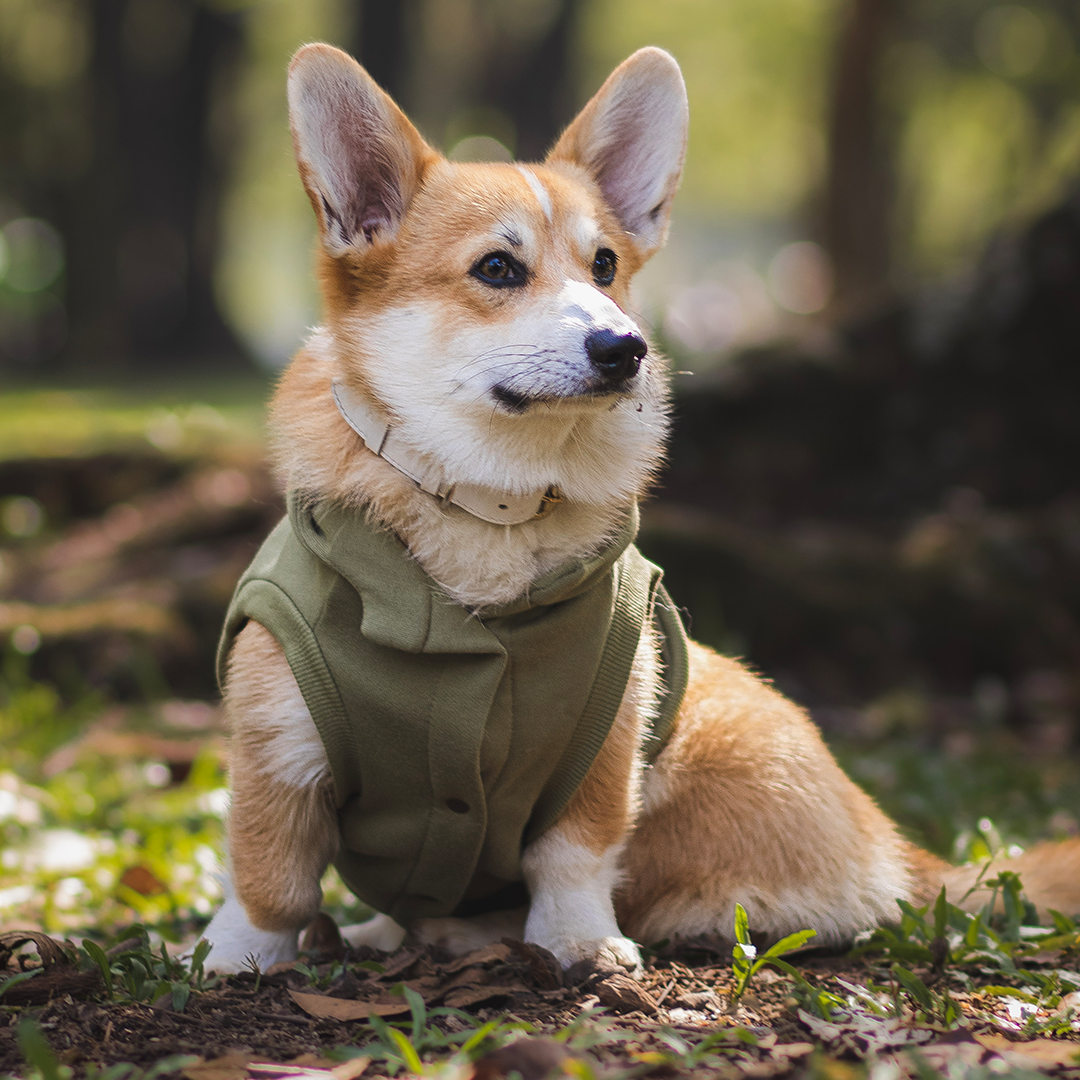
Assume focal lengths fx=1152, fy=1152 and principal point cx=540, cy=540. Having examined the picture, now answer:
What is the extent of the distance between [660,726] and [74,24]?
936 inches

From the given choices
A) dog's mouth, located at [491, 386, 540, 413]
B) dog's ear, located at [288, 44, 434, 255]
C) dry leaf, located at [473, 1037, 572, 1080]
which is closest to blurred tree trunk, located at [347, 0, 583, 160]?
dog's ear, located at [288, 44, 434, 255]

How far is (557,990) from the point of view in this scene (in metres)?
2.59

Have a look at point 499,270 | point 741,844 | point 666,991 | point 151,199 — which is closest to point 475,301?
point 499,270

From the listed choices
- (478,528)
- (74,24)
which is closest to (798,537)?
(478,528)

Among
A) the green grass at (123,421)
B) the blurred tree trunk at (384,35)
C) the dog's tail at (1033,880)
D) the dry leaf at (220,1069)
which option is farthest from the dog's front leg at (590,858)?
the blurred tree trunk at (384,35)

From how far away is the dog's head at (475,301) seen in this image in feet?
8.84

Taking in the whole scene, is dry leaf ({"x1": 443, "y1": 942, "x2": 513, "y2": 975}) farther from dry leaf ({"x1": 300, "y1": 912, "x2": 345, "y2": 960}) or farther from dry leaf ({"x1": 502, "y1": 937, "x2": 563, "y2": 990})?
dry leaf ({"x1": 300, "y1": 912, "x2": 345, "y2": 960})

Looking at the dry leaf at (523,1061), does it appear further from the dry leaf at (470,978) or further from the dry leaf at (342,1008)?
the dry leaf at (470,978)

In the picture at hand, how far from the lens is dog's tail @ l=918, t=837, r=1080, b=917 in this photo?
130 inches

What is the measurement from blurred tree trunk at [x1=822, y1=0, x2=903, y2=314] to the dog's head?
355 inches

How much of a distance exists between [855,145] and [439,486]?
10.6 meters

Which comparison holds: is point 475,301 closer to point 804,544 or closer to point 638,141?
point 638,141

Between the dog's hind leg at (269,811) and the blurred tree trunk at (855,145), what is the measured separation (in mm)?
9697

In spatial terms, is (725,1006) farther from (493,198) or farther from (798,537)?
(798,537)
